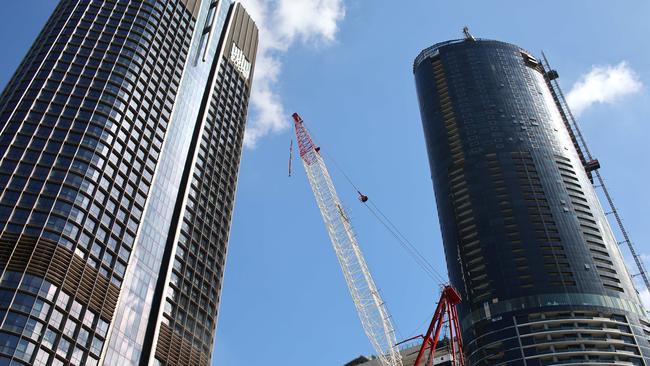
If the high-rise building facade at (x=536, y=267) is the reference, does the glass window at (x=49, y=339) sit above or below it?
below

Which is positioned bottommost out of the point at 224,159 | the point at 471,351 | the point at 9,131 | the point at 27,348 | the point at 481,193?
the point at 27,348

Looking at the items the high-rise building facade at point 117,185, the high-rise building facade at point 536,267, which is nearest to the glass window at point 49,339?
the high-rise building facade at point 117,185

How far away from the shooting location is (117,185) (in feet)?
407

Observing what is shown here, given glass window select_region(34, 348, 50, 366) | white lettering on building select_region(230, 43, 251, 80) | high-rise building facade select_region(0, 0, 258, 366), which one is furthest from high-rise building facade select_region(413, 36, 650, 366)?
glass window select_region(34, 348, 50, 366)

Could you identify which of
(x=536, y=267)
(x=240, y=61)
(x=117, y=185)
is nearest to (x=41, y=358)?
(x=117, y=185)

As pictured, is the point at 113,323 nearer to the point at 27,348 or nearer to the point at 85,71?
the point at 27,348

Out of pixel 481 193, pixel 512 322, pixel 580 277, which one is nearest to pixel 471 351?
pixel 512 322

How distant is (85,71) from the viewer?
140 metres

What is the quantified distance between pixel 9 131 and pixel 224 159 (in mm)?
50399

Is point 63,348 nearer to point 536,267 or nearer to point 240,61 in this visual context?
point 240,61

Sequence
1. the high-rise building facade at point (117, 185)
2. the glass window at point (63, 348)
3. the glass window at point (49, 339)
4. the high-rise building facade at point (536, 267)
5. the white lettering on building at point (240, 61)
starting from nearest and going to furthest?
1. the glass window at point (49, 339)
2. the glass window at point (63, 348)
3. the high-rise building facade at point (117, 185)
4. the high-rise building facade at point (536, 267)
5. the white lettering on building at point (240, 61)

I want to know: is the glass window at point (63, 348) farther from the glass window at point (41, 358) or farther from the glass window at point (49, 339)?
the glass window at point (41, 358)

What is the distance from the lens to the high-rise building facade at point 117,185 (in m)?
102

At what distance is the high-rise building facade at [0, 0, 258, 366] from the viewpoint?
102 m
